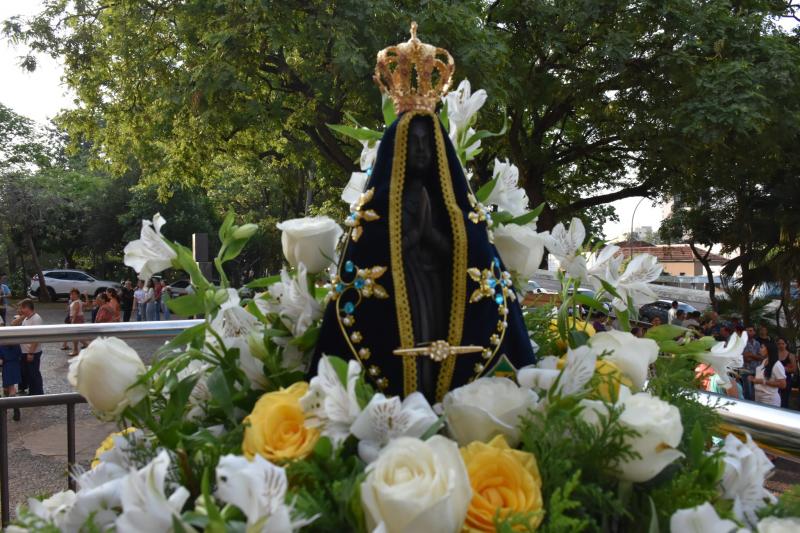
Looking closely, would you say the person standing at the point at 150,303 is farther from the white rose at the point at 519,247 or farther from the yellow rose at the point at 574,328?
the yellow rose at the point at 574,328

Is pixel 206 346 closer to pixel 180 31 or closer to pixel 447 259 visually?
pixel 447 259

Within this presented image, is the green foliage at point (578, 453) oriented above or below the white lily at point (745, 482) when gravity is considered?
above

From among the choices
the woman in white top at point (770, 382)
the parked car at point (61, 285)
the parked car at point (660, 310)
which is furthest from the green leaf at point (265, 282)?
the parked car at point (61, 285)

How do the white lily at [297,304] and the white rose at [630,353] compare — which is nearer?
the white rose at [630,353]

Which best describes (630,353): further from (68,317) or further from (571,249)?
(68,317)

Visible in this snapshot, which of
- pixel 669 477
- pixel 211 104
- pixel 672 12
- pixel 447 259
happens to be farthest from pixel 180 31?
pixel 669 477

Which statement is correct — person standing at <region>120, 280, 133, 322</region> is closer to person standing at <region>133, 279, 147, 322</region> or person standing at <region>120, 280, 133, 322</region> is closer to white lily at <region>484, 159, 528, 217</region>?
person standing at <region>133, 279, 147, 322</region>

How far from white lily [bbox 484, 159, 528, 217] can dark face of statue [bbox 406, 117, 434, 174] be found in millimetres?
229

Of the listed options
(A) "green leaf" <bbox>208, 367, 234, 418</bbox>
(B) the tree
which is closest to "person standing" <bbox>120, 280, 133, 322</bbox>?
(B) the tree

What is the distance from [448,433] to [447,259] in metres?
0.53

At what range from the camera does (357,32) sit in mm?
10117

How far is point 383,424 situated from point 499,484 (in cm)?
21

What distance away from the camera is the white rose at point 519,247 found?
1.70m

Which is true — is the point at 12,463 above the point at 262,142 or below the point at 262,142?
below
